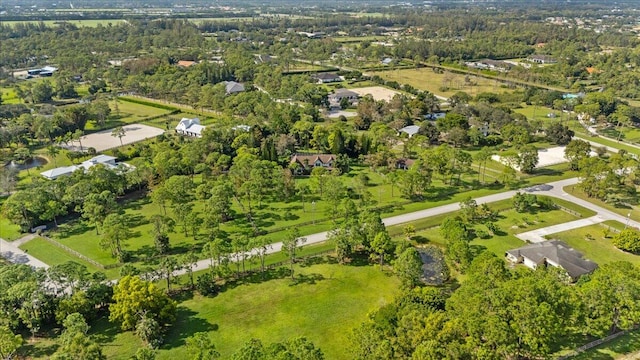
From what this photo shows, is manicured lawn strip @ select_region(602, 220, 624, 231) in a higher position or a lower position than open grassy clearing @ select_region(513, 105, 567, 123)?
lower

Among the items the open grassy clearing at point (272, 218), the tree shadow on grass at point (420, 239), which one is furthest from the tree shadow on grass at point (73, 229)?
the tree shadow on grass at point (420, 239)

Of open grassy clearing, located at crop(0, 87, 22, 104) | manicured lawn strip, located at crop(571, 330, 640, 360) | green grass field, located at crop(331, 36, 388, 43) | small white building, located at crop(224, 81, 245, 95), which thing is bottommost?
manicured lawn strip, located at crop(571, 330, 640, 360)

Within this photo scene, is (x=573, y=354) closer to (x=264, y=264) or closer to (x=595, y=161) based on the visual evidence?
(x=264, y=264)

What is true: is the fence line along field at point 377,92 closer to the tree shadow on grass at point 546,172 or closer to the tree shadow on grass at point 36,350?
the tree shadow on grass at point 546,172

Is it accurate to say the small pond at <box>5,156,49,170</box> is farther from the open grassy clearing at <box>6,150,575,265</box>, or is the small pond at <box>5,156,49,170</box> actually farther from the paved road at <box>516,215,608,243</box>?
the paved road at <box>516,215,608,243</box>

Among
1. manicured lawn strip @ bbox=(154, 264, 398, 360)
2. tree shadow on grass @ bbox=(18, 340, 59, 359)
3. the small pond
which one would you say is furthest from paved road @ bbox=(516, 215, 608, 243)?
the small pond

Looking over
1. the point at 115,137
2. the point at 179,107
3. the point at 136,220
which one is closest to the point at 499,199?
the point at 136,220

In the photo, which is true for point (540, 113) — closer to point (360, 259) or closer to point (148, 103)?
point (360, 259)
